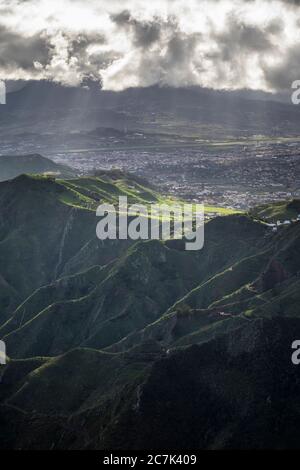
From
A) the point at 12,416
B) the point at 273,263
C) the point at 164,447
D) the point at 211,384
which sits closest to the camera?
the point at 164,447

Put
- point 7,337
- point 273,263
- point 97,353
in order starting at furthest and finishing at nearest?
point 7,337
point 273,263
point 97,353

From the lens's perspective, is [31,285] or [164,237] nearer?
[164,237]

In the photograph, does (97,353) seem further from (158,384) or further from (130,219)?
(130,219)
